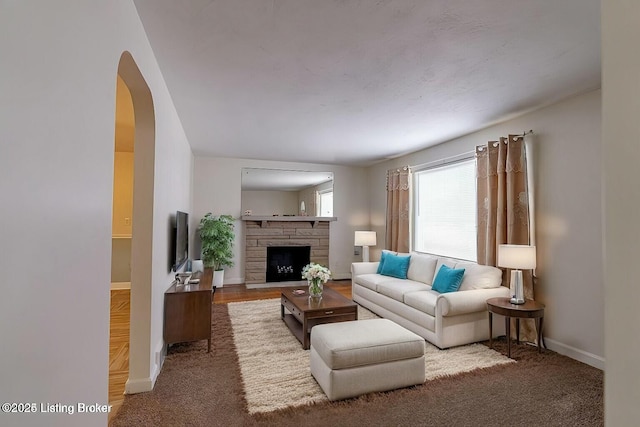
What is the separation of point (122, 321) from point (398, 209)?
4.55 meters

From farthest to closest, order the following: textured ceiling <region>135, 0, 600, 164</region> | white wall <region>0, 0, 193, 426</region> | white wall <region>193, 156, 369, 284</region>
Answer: white wall <region>193, 156, 369, 284</region> < textured ceiling <region>135, 0, 600, 164</region> < white wall <region>0, 0, 193, 426</region>

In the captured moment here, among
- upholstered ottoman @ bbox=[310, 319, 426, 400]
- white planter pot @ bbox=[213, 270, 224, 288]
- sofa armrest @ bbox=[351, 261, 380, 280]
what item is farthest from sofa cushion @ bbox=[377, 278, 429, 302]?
white planter pot @ bbox=[213, 270, 224, 288]

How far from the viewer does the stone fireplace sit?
642 cm

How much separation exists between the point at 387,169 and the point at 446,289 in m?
3.23

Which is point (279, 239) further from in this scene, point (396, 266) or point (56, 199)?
point (56, 199)

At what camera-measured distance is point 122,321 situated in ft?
13.3

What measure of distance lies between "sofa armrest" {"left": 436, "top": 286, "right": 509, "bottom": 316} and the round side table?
9 centimetres

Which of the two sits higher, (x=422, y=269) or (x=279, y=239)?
(x=279, y=239)

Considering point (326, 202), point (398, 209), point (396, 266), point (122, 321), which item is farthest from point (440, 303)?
point (326, 202)

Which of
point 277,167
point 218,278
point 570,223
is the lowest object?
point 218,278

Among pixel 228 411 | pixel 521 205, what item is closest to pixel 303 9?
pixel 228 411

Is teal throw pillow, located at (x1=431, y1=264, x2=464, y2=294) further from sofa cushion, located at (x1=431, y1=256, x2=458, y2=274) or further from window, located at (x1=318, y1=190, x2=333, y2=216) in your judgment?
window, located at (x1=318, y1=190, x2=333, y2=216)

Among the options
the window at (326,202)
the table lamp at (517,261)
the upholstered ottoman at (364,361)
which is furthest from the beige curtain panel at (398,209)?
the upholstered ottoman at (364,361)

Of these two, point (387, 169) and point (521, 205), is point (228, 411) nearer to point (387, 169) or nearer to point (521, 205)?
point (521, 205)
